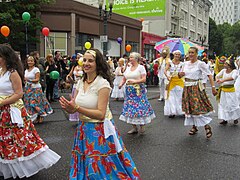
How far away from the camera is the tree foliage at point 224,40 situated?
243 feet

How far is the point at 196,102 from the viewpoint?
629 centimetres

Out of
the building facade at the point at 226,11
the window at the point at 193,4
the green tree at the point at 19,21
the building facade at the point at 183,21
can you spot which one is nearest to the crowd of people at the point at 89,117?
the green tree at the point at 19,21

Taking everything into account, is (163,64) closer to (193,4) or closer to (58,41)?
(58,41)

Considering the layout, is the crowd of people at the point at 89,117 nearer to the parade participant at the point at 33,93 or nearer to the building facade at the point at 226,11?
the parade participant at the point at 33,93

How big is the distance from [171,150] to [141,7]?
41.1 m

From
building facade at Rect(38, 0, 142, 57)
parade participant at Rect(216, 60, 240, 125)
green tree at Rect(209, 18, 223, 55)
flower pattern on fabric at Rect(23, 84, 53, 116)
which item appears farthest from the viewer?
green tree at Rect(209, 18, 223, 55)

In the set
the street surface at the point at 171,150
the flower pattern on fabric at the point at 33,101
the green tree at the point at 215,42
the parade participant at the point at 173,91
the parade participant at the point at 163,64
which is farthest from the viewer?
the green tree at the point at 215,42

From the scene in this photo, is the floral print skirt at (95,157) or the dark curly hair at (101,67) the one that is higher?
the dark curly hair at (101,67)

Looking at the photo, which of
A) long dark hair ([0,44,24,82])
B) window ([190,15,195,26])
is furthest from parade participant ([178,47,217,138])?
window ([190,15,195,26])

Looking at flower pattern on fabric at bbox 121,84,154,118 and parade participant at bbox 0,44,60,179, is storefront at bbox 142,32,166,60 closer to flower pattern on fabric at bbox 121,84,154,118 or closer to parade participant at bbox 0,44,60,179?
flower pattern on fabric at bbox 121,84,154,118

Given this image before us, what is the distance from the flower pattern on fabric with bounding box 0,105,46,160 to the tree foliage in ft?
229

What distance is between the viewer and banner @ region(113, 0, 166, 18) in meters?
43.3

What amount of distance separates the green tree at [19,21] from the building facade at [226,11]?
163 metres

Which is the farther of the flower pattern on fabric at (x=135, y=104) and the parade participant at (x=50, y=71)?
the parade participant at (x=50, y=71)
